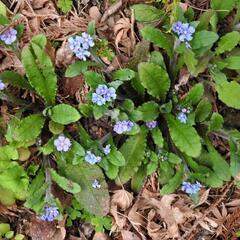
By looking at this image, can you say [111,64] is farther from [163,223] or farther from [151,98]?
[163,223]

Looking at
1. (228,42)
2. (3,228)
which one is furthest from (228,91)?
(3,228)

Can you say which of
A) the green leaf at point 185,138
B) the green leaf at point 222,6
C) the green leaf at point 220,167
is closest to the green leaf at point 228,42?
the green leaf at point 222,6

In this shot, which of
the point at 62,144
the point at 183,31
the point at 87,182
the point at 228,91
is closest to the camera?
the point at 183,31

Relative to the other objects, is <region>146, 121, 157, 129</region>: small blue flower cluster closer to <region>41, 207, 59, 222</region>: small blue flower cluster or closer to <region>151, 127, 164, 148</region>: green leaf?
<region>151, 127, 164, 148</region>: green leaf

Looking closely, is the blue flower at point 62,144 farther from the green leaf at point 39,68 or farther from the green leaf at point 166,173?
the green leaf at point 166,173

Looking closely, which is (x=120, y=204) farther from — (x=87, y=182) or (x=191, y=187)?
(x=191, y=187)

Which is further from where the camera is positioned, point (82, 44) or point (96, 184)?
point (96, 184)
